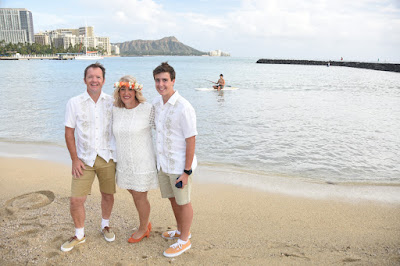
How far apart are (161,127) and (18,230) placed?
2.27 metres

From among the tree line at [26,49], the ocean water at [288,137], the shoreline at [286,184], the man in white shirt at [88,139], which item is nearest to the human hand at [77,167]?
the man in white shirt at [88,139]

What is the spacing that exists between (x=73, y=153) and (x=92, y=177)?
366mm

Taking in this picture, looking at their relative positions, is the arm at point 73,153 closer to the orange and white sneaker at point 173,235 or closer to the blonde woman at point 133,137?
the blonde woman at point 133,137

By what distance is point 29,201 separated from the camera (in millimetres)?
4609

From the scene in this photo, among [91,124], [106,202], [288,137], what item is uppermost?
[91,124]

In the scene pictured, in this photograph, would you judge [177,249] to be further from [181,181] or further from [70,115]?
[70,115]

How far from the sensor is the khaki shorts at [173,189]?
127 inches

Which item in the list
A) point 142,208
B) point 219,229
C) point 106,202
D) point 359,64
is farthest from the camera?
point 359,64

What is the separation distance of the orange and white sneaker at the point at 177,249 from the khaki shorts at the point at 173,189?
517 millimetres

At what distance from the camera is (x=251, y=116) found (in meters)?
15.2

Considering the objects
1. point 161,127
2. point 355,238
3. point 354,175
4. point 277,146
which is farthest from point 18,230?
point 277,146

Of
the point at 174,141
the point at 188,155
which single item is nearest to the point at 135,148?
the point at 174,141

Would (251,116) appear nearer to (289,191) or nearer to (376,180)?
(376,180)

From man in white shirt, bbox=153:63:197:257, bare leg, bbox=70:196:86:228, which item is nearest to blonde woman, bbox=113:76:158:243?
man in white shirt, bbox=153:63:197:257
